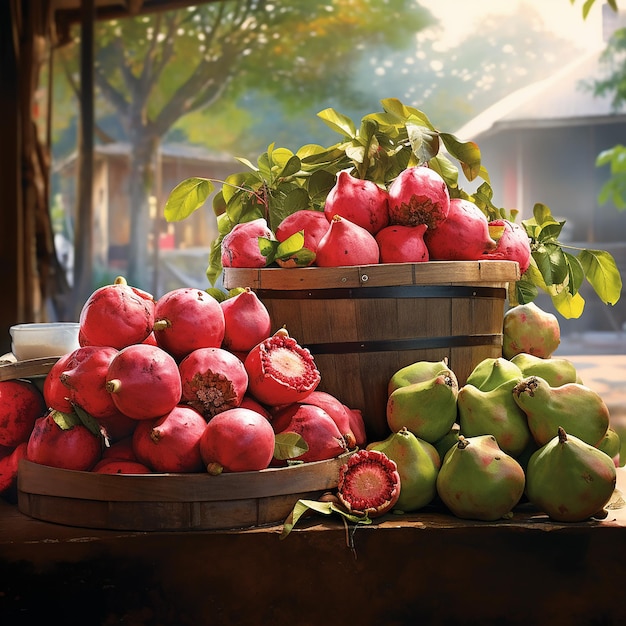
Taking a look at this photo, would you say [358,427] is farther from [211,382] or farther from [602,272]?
[602,272]

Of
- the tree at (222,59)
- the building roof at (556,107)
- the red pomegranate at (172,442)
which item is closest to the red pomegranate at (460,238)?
the red pomegranate at (172,442)

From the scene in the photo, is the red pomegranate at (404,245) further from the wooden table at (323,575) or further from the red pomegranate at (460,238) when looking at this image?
the wooden table at (323,575)

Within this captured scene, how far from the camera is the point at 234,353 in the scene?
153 cm

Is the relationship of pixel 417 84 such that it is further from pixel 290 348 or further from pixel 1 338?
pixel 290 348

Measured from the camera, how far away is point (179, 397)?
4.45ft

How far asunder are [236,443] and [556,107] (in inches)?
379

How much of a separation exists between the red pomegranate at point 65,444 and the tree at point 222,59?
375 inches

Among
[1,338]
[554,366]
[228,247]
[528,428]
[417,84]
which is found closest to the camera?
[528,428]

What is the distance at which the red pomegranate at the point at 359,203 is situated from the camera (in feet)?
5.61

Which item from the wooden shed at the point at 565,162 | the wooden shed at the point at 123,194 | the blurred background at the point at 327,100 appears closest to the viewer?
the wooden shed at the point at 565,162

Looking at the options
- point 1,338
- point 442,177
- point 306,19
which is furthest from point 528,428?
point 306,19

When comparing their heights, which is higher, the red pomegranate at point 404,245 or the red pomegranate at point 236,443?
the red pomegranate at point 404,245

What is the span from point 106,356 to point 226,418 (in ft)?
0.76

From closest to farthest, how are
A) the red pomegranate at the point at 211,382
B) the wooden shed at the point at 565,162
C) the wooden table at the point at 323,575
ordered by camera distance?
the wooden table at the point at 323,575, the red pomegranate at the point at 211,382, the wooden shed at the point at 565,162
